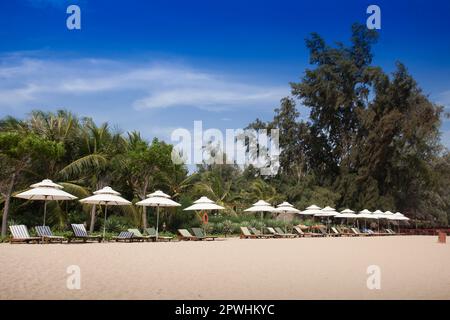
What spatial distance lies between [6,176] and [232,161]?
46323 mm

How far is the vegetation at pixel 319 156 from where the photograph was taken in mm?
26703

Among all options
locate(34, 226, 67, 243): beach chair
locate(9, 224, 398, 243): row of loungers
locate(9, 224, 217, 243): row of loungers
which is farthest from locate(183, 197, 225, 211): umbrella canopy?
locate(34, 226, 67, 243): beach chair

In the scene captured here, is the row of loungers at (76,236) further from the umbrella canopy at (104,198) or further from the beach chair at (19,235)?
the umbrella canopy at (104,198)

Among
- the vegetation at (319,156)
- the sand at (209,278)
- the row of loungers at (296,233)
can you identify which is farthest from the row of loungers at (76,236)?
the row of loungers at (296,233)

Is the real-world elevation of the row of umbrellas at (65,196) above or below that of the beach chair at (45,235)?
above

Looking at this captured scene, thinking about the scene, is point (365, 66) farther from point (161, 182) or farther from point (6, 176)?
point (6, 176)

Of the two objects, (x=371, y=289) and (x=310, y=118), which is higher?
(x=310, y=118)

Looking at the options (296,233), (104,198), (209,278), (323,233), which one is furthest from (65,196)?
(323,233)

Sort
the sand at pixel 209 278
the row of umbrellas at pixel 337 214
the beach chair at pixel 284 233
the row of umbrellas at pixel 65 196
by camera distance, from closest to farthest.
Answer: the sand at pixel 209 278 → the row of umbrellas at pixel 65 196 → the beach chair at pixel 284 233 → the row of umbrellas at pixel 337 214

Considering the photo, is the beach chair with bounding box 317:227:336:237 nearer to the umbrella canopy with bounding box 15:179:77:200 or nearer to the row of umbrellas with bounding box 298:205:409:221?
the row of umbrellas with bounding box 298:205:409:221

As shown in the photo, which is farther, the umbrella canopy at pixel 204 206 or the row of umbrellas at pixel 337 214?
the row of umbrellas at pixel 337 214

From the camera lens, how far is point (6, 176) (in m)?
22.2

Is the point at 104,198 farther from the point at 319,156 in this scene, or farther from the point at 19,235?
the point at 319,156
